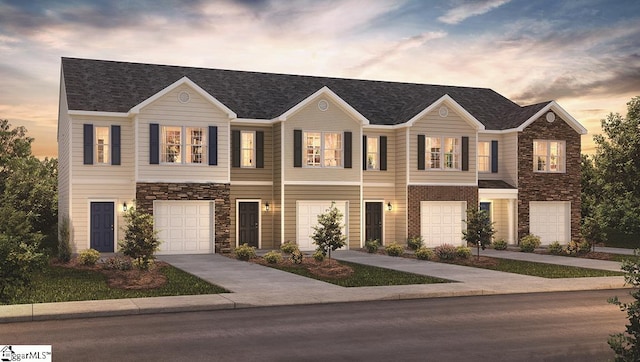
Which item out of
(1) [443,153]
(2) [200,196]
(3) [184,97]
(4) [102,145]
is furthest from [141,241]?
(1) [443,153]

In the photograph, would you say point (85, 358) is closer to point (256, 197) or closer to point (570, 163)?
point (256, 197)

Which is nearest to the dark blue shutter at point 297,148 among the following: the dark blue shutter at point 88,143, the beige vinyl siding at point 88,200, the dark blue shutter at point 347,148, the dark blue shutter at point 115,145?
the dark blue shutter at point 347,148

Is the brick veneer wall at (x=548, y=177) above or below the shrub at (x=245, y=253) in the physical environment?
above

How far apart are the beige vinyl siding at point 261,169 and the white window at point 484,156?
11851mm

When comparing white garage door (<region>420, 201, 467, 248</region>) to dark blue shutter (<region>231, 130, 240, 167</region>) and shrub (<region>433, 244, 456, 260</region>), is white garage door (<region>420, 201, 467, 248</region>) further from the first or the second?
dark blue shutter (<region>231, 130, 240, 167</region>)

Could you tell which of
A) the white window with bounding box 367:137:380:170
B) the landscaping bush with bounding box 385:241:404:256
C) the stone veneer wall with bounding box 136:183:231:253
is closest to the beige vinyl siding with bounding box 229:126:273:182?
the stone veneer wall with bounding box 136:183:231:253

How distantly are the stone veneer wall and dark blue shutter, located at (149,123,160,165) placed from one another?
1.07 metres

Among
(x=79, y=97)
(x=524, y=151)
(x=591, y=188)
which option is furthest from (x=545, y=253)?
(x=79, y=97)

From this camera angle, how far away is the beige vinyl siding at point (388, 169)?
36.1 m

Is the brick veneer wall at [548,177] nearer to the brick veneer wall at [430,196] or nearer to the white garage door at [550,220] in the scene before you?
the white garage door at [550,220]

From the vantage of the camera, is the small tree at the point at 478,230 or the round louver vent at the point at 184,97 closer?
the small tree at the point at 478,230

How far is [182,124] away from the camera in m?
31.4

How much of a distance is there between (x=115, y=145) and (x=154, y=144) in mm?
1811

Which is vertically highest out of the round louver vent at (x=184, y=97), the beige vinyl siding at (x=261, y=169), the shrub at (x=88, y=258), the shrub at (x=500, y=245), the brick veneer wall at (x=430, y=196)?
the round louver vent at (x=184, y=97)
